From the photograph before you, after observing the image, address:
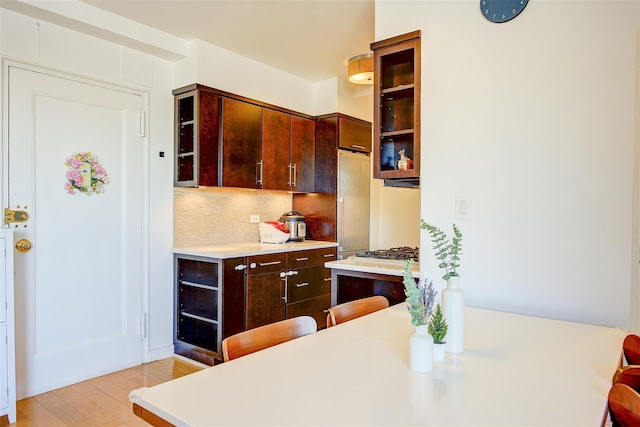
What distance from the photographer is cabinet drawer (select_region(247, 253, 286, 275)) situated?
331 centimetres

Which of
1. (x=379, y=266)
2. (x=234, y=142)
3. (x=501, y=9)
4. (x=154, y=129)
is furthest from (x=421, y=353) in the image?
(x=154, y=129)

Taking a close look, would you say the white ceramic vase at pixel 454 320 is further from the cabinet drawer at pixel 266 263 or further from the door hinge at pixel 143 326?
the door hinge at pixel 143 326

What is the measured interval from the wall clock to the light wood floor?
2836mm

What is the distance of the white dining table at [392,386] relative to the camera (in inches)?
33.8

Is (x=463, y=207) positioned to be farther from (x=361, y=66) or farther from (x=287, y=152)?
(x=287, y=152)

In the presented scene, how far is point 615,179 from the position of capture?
174 cm

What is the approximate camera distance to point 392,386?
100cm

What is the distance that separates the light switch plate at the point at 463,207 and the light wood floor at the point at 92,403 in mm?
2082

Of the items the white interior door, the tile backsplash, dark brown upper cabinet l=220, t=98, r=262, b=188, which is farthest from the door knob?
dark brown upper cabinet l=220, t=98, r=262, b=188

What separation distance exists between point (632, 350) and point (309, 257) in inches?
113

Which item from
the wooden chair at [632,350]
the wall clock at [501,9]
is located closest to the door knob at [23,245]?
the wall clock at [501,9]

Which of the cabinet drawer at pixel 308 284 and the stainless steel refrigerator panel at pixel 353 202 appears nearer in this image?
the cabinet drawer at pixel 308 284

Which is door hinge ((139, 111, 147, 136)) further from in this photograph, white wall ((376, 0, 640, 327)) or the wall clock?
the wall clock

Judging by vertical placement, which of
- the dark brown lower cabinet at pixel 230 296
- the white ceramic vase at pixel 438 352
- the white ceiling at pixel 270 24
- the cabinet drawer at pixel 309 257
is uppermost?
the white ceiling at pixel 270 24
